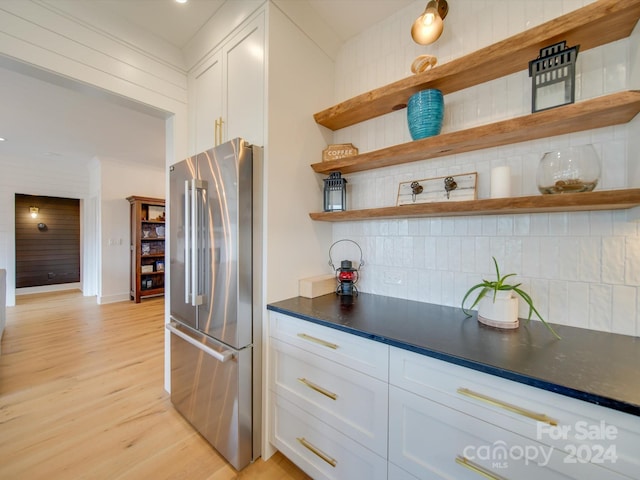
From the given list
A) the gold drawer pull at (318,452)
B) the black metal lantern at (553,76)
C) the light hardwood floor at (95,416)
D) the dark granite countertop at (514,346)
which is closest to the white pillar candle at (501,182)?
the black metal lantern at (553,76)

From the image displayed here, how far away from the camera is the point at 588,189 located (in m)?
1.04

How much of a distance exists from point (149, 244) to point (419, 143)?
569 centimetres

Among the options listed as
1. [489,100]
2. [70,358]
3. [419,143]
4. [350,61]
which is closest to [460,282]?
[419,143]

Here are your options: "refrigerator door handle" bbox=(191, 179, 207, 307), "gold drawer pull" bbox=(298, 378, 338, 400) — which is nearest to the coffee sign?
"refrigerator door handle" bbox=(191, 179, 207, 307)

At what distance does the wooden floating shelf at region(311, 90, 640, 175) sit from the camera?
0.95 metres

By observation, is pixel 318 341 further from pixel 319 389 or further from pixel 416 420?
pixel 416 420

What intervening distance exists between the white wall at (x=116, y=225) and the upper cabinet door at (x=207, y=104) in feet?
14.1

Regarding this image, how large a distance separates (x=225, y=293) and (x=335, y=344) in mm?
688

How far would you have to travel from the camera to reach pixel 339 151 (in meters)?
1.77

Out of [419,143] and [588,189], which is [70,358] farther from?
[588,189]

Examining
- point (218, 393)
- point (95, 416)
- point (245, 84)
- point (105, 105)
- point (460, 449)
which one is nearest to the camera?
point (460, 449)

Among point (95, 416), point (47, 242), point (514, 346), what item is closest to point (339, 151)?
point (514, 346)

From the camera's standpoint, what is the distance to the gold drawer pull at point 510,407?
73 centimetres

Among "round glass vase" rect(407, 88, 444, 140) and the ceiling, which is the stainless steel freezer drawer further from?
the ceiling
